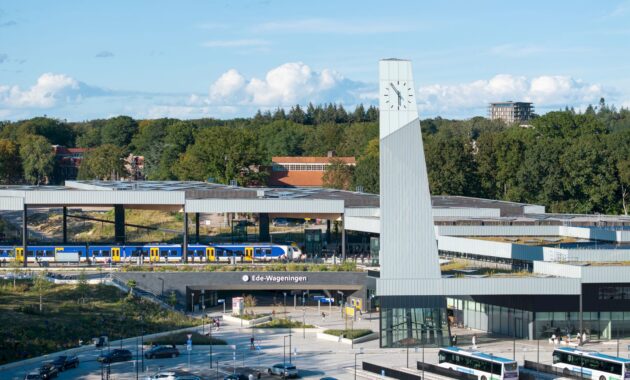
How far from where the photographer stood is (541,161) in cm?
13300

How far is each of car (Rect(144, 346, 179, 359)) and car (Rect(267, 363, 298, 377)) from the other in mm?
8300

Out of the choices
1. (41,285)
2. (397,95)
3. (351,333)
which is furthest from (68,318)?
(397,95)

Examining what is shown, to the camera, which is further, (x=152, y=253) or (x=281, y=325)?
(x=152, y=253)

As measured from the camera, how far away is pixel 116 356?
70.1m

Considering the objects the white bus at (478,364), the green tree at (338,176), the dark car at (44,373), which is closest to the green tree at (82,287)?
the dark car at (44,373)

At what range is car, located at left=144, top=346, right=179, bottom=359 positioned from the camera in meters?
72.0

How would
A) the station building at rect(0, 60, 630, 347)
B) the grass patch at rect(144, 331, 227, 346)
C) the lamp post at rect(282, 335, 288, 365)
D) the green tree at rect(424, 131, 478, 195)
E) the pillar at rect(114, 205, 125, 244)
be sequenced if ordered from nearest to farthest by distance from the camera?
the lamp post at rect(282, 335, 288, 365)
the station building at rect(0, 60, 630, 347)
the grass patch at rect(144, 331, 227, 346)
the pillar at rect(114, 205, 125, 244)
the green tree at rect(424, 131, 478, 195)

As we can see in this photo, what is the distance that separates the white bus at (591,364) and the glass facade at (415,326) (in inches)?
406

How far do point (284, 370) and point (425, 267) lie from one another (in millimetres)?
14340

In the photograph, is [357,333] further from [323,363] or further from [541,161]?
[541,161]

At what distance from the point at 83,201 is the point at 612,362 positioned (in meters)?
52.8

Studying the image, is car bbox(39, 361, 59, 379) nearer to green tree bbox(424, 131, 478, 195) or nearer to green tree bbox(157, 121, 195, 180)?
green tree bbox(424, 131, 478, 195)

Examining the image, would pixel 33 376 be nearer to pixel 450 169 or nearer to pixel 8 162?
pixel 450 169

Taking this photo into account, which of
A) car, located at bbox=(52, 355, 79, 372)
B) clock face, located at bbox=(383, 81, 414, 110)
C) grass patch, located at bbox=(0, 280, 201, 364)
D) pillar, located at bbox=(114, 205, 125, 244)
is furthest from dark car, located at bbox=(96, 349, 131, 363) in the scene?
pillar, located at bbox=(114, 205, 125, 244)
